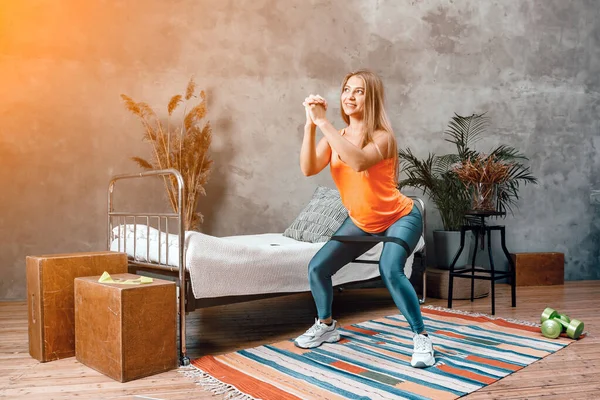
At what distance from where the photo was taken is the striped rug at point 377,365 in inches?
87.1

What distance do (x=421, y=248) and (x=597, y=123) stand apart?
304 centimetres

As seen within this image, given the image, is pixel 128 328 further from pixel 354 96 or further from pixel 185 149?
pixel 185 149

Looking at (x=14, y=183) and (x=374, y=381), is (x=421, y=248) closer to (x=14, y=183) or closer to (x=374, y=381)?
(x=374, y=381)

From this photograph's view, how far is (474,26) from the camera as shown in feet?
18.2

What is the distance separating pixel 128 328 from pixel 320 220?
75.8 inches

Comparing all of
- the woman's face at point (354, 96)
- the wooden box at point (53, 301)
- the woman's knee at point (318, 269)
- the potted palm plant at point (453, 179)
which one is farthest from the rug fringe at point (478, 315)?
the wooden box at point (53, 301)

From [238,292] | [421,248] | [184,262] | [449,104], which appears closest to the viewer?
[184,262]

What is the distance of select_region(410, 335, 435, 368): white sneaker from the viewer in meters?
2.50

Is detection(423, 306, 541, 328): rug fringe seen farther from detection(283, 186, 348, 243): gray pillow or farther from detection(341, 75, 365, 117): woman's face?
detection(341, 75, 365, 117): woman's face

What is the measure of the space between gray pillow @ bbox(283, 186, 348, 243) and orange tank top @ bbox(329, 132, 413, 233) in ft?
3.53

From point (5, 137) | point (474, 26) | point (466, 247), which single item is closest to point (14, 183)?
point (5, 137)

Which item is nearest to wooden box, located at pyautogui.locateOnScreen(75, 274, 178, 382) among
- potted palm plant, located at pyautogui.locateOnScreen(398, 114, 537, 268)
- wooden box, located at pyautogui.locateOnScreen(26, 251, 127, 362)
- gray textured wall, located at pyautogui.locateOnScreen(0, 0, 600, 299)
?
wooden box, located at pyautogui.locateOnScreen(26, 251, 127, 362)

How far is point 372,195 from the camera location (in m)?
2.65

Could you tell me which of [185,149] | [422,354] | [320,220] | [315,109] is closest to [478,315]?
[320,220]
